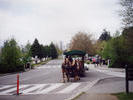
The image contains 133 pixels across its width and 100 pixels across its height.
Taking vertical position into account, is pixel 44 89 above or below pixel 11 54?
below

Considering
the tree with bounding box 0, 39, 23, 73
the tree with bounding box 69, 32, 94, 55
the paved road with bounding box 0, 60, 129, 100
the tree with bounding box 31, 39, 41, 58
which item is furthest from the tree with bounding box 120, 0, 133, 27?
the tree with bounding box 31, 39, 41, 58

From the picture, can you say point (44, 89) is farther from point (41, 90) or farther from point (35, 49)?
point (35, 49)

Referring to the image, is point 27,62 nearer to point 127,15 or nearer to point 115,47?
point 115,47

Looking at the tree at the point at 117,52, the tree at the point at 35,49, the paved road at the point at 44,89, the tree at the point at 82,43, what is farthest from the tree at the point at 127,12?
the tree at the point at 35,49

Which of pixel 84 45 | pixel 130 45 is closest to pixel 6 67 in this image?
pixel 130 45

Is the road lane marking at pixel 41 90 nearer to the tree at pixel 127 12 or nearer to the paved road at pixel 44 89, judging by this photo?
the paved road at pixel 44 89

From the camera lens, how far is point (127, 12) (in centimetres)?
1375

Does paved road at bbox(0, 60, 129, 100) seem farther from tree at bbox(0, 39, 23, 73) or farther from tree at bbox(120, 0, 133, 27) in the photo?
tree at bbox(0, 39, 23, 73)

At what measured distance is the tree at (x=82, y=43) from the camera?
244ft

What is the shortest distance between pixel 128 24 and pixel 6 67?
69.9 feet

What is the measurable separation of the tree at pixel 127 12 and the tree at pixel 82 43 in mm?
59620

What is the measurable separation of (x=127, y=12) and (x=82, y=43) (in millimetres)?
61148

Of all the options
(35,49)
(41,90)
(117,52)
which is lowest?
(41,90)

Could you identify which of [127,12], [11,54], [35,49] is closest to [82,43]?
[35,49]
